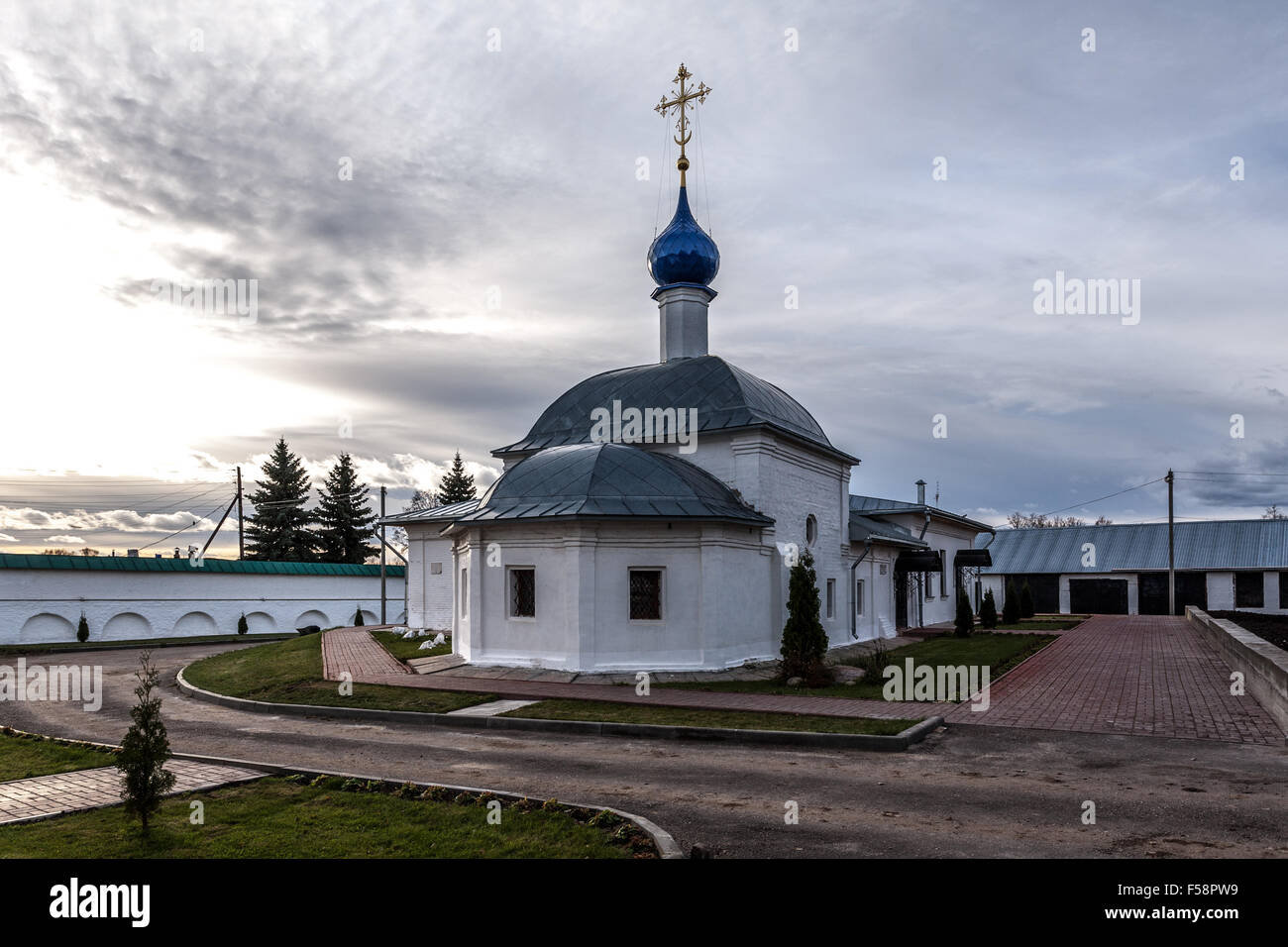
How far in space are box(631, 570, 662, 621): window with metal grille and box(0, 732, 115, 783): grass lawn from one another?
9.44m

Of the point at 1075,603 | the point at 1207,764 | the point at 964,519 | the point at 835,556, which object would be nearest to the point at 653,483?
the point at 835,556

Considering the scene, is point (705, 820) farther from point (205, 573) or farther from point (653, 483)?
point (205, 573)

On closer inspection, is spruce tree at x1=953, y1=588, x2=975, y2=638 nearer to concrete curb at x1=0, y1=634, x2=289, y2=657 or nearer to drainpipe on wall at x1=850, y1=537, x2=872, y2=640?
drainpipe on wall at x1=850, y1=537, x2=872, y2=640

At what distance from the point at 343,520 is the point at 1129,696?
1804 inches

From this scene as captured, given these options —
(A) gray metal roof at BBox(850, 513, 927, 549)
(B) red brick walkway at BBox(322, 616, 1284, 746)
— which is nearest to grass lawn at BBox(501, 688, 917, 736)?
(B) red brick walkway at BBox(322, 616, 1284, 746)

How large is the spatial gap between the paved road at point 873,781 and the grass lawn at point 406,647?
286 inches

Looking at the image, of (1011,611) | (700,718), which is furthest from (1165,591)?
(700,718)

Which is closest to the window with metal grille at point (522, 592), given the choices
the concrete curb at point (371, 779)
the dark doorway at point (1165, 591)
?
the concrete curb at point (371, 779)

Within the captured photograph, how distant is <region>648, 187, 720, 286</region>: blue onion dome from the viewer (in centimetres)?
2377

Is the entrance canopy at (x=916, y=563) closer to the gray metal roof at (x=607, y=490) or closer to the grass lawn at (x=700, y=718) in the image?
the gray metal roof at (x=607, y=490)

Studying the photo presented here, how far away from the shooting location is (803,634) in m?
16.7

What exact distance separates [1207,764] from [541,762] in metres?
7.22

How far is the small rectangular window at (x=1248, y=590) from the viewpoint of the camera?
39.9 metres

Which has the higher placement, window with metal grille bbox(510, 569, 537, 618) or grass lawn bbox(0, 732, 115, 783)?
window with metal grille bbox(510, 569, 537, 618)
